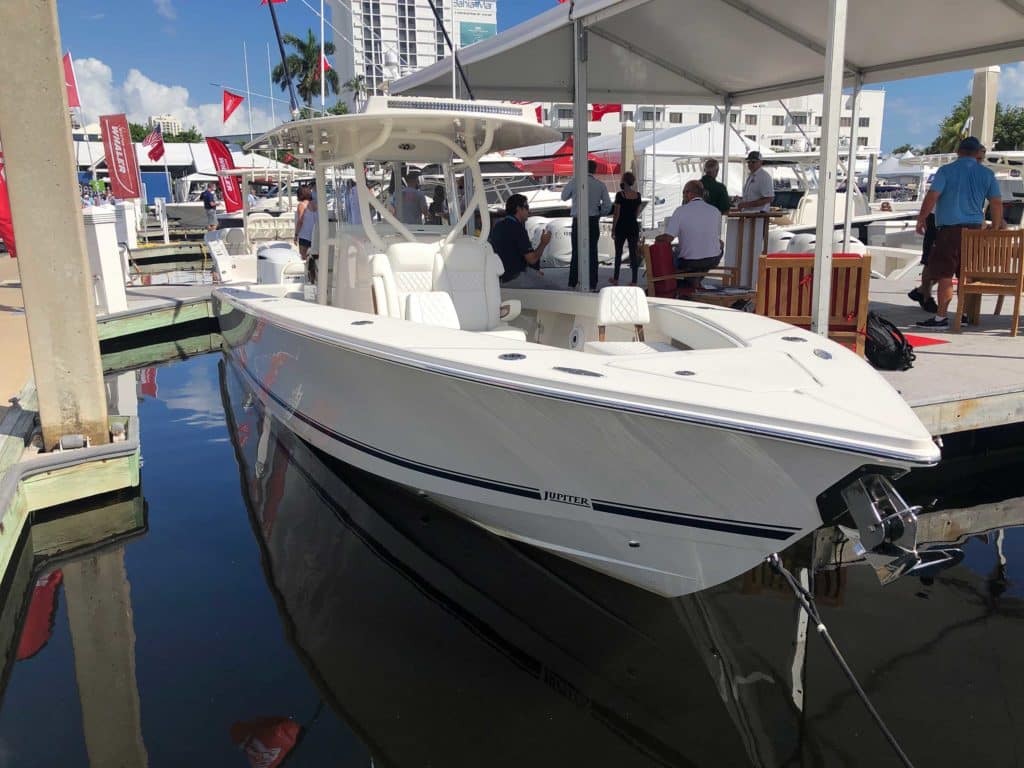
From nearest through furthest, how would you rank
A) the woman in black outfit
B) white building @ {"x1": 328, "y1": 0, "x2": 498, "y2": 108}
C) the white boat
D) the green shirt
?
the white boat, white building @ {"x1": 328, "y1": 0, "x2": 498, "y2": 108}, the woman in black outfit, the green shirt

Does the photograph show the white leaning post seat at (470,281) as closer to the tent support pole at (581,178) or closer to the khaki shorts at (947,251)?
the tent support pole at (581,178)

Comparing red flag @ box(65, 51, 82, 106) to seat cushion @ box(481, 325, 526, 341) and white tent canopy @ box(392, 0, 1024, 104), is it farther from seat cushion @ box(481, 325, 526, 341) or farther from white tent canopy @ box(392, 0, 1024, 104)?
seat cushion @ box(481, 325, 526, 341)

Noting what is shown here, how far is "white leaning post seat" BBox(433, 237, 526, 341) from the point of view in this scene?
544 centimetres

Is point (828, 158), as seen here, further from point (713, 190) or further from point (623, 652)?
point (713, 190)

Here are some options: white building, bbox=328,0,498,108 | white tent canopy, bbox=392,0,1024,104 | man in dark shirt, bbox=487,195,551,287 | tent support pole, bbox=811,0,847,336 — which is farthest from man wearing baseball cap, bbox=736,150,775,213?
tent support pole, bbox=811,0,847,336

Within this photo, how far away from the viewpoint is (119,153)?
1625 centimetres

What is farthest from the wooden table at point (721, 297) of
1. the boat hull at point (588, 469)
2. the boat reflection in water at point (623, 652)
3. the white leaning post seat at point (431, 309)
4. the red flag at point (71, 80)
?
the red flag at point (71, 80)

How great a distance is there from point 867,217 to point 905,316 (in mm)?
7932

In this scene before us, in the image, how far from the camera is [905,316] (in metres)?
7.37

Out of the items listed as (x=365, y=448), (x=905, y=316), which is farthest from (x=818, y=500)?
(x=905, y=316)

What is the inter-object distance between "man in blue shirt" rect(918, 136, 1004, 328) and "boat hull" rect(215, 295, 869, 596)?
13.7 ft

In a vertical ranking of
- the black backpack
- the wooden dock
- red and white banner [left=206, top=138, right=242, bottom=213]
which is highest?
red and white banner [left=206, top=138, right=242, bottom=213]

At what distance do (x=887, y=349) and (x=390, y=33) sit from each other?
5888 millimetres

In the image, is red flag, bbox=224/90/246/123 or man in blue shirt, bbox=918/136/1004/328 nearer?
man in blue shirt, bbox=918/136/1004/328
